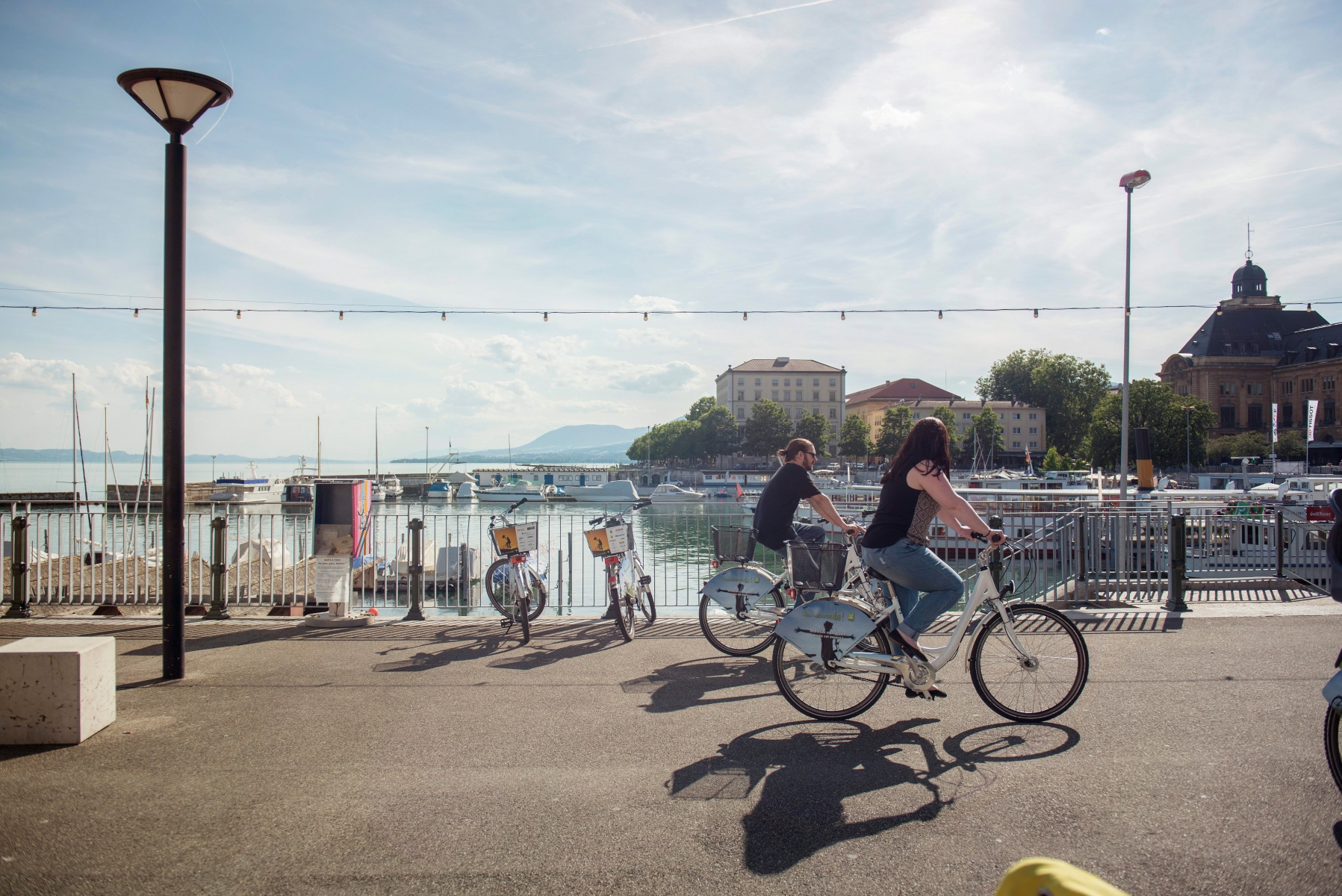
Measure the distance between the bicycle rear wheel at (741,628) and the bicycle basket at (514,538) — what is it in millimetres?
1979

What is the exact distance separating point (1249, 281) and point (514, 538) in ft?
420

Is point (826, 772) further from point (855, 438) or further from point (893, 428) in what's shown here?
point (855, 438)

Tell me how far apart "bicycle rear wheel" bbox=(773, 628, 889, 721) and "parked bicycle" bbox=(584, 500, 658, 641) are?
8.58ft

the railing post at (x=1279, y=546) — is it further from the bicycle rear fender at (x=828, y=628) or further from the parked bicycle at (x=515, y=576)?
the parked bicycle at (x=515, y=576)

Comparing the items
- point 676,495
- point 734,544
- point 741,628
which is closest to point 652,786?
point 741,628

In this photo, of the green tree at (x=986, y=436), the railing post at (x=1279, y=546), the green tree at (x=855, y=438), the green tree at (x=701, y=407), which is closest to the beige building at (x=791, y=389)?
the green tree at (x=701, y=407)

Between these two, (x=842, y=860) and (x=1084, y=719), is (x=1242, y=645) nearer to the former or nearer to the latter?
(x=1084, y=719)

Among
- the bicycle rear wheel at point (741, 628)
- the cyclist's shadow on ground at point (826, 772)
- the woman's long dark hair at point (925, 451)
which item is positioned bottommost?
the cyclist's shadow on ground at point (826, 772)

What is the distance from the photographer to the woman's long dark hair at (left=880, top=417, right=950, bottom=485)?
493 centimetres

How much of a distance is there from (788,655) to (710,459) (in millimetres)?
131509

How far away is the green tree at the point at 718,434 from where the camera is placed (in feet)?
427

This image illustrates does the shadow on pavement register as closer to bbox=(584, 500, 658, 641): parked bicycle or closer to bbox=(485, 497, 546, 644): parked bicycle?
bbox=(584, 500, 658, 641): parked bicycle

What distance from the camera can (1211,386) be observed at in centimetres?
10719

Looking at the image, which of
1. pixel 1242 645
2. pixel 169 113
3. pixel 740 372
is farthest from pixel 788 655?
pixel 740 372
